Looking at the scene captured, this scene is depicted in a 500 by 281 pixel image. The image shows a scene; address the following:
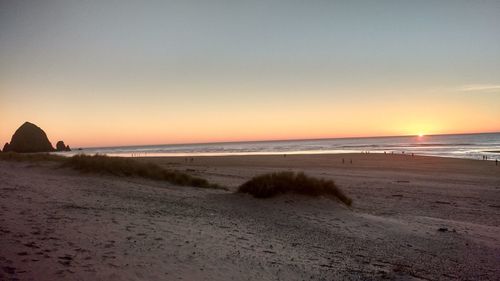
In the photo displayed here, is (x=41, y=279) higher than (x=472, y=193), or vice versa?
(x=41, y=279)

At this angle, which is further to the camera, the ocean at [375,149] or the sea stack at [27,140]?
the sea stack at [27,140]

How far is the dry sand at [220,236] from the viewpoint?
6.06 metres

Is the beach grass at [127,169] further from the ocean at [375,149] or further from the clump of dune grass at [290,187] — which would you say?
the ocean at [375,149]

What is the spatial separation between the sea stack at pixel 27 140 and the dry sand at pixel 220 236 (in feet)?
324

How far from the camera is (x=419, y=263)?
26.5 feet

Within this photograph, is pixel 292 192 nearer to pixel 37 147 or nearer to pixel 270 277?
pixel 270 277

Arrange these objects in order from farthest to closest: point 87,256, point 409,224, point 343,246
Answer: point 409,224 < point 343,246 < point 87,256

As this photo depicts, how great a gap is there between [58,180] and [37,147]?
103559 mm

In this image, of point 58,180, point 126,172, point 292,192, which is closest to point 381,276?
point 292,192

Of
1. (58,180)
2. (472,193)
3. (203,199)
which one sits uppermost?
(58,180)

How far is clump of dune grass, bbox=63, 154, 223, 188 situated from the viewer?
17.3 m

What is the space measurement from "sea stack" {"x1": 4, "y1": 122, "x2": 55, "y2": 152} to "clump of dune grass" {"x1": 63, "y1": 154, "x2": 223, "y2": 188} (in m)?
94.1

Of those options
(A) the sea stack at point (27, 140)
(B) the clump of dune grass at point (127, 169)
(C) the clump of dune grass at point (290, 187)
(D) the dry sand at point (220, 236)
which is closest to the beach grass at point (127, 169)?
(B) the clump of dune grass at point (127, 169)

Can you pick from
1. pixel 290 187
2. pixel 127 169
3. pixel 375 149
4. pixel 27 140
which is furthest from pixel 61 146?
pixel 290 187
